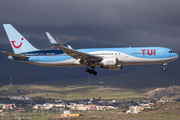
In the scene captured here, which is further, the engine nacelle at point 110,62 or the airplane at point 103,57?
the airplane at point 103,57

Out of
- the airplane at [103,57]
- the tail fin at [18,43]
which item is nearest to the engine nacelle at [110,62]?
the airplane at [103,57]

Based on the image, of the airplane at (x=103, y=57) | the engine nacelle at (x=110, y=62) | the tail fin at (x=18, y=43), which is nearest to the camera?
the engine nacelle at (x=110, y=62)

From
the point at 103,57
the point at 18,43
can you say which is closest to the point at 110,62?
the point at 103,57

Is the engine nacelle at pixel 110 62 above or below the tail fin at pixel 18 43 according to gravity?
below

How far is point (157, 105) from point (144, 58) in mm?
130638

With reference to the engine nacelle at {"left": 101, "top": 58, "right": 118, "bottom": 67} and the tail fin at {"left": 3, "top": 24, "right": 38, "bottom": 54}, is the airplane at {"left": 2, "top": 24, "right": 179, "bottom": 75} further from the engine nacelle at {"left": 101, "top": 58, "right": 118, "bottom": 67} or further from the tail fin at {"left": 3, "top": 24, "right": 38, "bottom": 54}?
the tail fin at {"left": 3, "top": 24, "right": 38, "bottom": 54}

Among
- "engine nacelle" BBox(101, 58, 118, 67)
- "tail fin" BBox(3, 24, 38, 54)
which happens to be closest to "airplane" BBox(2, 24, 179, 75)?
"engine nacelle" BBox(101, 58, 118, 67)

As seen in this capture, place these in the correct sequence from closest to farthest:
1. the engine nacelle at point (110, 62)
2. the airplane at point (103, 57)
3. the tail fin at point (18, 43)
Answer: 1. the engine nacelle at point (110, 62)
2. the airplane at point (103, 57)
3. the tail fin at point (18, 43)

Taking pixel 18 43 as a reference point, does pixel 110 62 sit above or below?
below

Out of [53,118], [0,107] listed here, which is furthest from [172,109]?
[0,107]

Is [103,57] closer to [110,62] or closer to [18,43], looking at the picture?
[110,62]

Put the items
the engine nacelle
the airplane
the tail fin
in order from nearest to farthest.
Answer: the engine nacelle, the airplane, the tail fin

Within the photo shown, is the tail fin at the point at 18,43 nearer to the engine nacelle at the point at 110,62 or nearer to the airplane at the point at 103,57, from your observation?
the airplane at the point at 103,57

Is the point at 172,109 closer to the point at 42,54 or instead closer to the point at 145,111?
the point at 145,111
